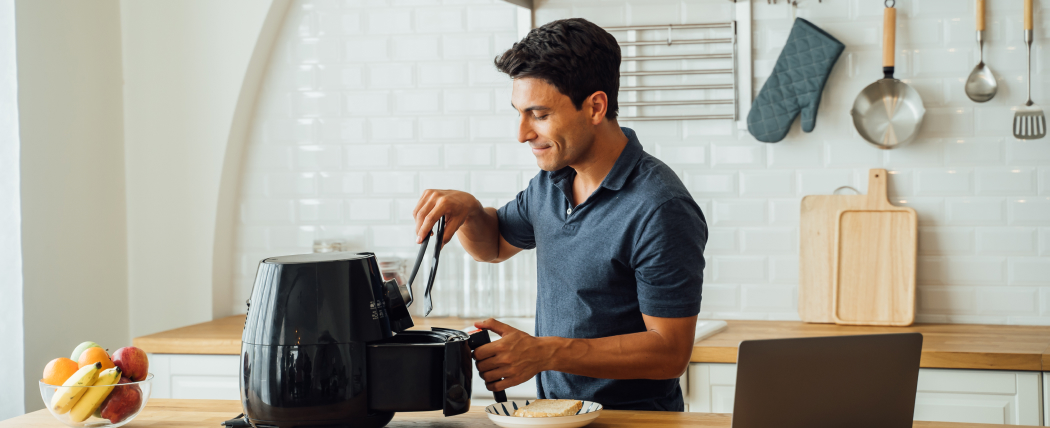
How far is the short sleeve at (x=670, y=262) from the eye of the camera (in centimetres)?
152

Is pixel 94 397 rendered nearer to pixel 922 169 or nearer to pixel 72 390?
pixel 72 390

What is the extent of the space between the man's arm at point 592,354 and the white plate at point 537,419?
0.04 meters

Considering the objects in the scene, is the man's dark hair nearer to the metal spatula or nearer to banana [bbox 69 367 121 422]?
banana [bbox 69 367 121 422]

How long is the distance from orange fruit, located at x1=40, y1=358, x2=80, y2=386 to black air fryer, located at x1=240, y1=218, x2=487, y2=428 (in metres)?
0.35

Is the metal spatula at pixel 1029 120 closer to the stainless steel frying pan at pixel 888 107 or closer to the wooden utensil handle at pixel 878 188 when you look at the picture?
the stainless steel frying pan at pixel 888 107

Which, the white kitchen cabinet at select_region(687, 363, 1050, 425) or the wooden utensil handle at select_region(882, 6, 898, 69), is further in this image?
the wooden utensil handle at select_region(882, 6, 898, 69)

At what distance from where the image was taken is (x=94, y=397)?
1376 mm

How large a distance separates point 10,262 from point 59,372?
5.11 feet

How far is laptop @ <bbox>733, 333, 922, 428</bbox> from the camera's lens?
1.07 m

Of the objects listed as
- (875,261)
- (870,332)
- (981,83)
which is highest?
(981,83)

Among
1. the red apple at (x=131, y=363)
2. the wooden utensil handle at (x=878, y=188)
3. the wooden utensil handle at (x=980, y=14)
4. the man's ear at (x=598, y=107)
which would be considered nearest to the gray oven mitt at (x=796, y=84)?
the wooden utensil handle at (x=878, y=188)

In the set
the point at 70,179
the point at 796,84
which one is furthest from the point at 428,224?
the point at 70,179

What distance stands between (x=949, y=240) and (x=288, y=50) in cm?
240

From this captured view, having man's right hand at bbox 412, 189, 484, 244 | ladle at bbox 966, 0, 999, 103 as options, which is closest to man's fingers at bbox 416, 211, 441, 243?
man's right hand at bbox 412, 189, 484, 244
